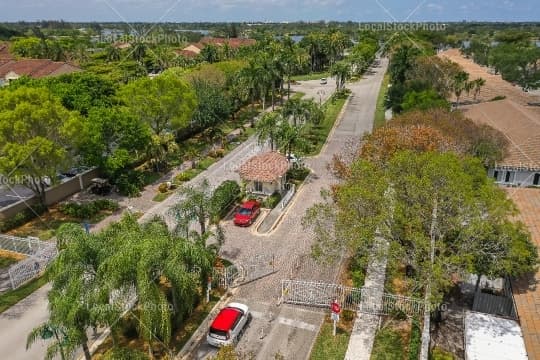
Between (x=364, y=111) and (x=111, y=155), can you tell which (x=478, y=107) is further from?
(x=111, y=155)

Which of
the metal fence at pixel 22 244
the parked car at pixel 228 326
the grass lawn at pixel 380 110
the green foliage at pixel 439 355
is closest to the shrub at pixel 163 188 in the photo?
the metal fence at pixel 22 244

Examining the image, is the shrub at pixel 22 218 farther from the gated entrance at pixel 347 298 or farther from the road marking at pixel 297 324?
the road marking at pixel 297 324

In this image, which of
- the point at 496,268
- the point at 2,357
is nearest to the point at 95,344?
the point at 2,357

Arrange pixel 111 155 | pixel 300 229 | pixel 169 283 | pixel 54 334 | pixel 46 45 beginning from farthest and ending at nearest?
pixel 46 45, pixel 111 155, pixel 300 229, pixel 169 283, pixel 54 334

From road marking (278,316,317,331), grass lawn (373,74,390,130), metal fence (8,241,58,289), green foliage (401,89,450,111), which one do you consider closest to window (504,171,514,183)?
green foliage (401,89,450,111)

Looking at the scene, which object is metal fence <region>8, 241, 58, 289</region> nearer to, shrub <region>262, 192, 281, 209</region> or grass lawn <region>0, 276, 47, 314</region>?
grass lawn <region>0, 276, 47, 314</region>
